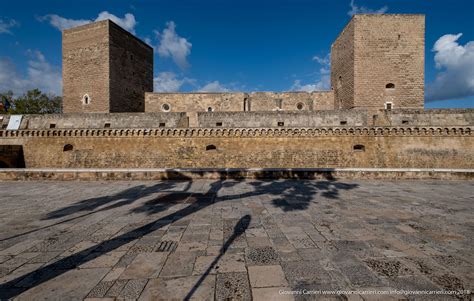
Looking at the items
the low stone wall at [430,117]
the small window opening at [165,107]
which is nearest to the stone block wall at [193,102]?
the small window opening at [165,107]

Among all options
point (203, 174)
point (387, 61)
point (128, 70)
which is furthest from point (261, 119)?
point (128, 70)

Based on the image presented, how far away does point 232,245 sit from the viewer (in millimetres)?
3033

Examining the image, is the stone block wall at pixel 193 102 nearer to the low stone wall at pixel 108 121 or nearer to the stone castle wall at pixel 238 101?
the stone castle wall at pixel 238 101

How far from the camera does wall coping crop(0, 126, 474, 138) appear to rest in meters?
13.2

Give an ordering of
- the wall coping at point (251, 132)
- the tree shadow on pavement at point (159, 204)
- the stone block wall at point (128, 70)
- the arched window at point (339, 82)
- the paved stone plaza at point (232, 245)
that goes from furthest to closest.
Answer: the arched window at point (339, 82) < the stone block wall at point (128, 70) < the wall coping at point (251, 132) < the tree shadow on pavement at point (159, 204) < the paved stone plaza at point (232, 245)

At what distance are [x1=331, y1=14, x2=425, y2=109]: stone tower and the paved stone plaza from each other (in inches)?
564

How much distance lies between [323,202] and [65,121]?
17.5m

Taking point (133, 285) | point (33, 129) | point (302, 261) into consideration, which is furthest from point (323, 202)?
point (33, 129)

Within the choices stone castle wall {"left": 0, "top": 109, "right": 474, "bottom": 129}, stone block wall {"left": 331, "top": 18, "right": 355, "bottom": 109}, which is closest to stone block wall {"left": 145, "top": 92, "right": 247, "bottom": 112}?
stone castle wall {"left": 0, "top": 109, "right": 474, "bottom": 129}

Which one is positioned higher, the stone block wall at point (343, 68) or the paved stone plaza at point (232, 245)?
the stone block wall at point (343, 68)

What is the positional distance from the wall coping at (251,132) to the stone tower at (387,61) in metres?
4.96

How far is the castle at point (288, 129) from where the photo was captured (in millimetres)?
13422

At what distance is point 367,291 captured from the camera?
2.06m

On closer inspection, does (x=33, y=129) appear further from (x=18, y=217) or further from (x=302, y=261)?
(x=302, y=261)
